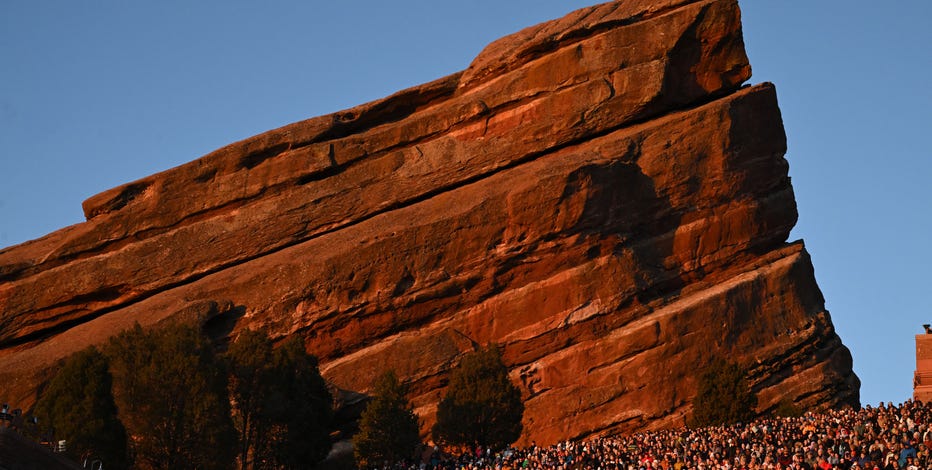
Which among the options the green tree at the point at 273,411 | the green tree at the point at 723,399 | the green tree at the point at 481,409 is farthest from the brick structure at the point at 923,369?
the green tree at the point at 273,411

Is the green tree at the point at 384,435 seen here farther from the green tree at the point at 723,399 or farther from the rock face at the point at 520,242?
the green tree at the point at 723,399

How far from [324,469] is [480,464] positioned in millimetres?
9347

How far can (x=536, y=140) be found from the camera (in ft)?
221

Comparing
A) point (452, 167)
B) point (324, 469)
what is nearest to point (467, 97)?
point (452, 167)

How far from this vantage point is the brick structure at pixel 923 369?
217 ft

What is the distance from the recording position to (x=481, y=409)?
55.3 meters

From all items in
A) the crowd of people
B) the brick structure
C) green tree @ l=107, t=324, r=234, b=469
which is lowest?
the crowd of people

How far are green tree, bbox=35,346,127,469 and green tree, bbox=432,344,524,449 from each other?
1220 cm

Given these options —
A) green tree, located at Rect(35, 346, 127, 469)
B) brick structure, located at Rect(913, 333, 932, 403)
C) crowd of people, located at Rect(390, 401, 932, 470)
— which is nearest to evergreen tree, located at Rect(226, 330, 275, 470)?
green tree, located at Rect(35, 346, 127, 469)

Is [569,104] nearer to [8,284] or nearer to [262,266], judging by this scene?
[262,266]

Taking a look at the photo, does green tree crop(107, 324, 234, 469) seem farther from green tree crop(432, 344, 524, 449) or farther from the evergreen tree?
green tree crop(432, 344, 524, 449)

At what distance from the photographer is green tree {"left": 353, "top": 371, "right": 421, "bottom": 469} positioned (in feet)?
174

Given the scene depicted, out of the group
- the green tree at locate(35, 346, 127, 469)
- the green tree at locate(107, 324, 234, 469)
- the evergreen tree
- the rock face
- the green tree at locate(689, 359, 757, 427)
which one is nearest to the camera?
the green tree at locate(107, 324, 234, 469)

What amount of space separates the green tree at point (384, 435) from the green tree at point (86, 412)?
863 centimetres
